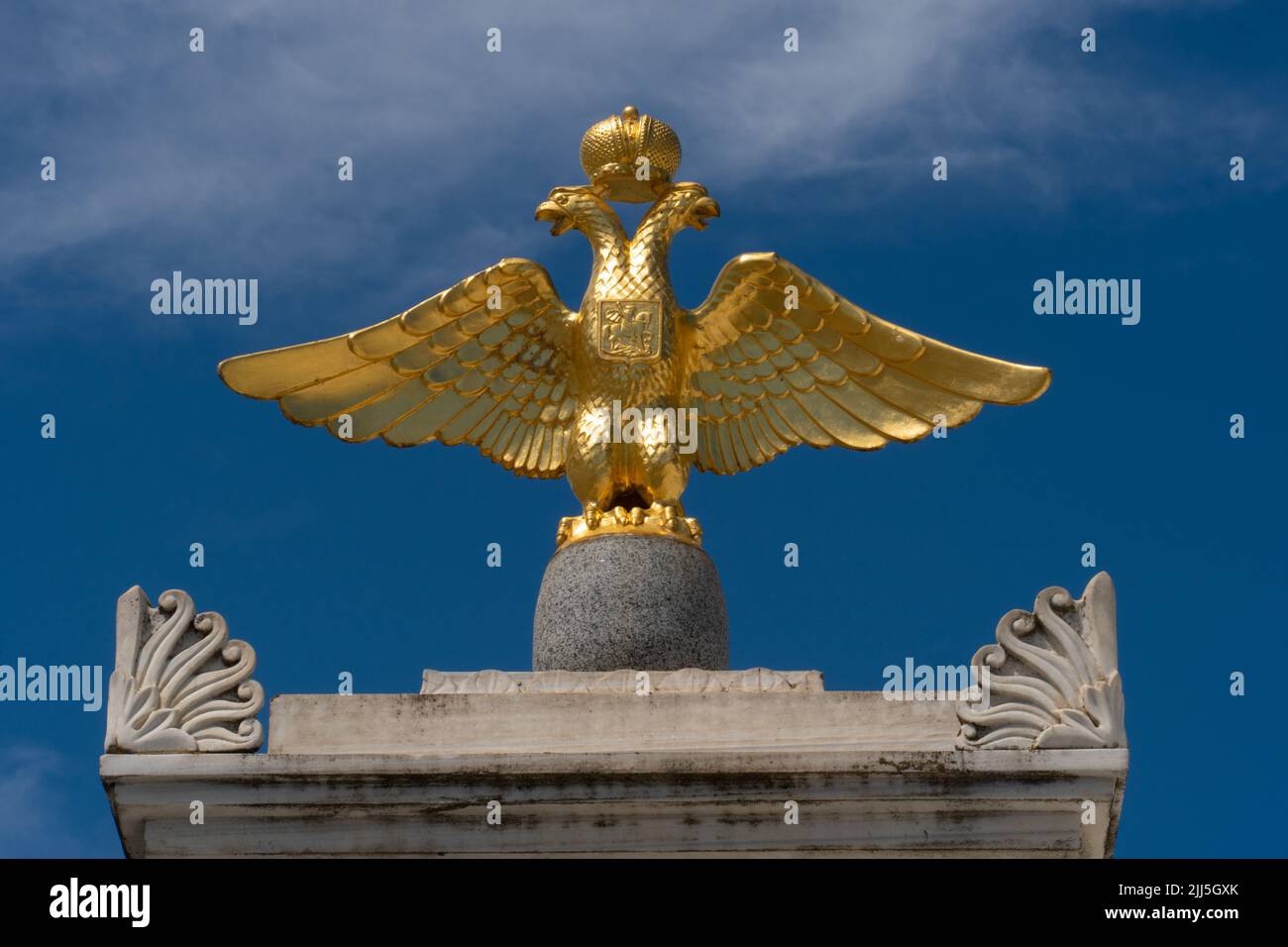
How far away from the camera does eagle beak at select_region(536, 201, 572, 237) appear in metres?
24.0

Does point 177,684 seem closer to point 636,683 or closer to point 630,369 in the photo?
point 636,683

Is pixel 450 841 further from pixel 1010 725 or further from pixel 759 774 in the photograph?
pixel 1010 725

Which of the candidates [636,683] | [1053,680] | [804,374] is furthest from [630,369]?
[1053,680]

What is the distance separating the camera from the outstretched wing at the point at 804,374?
2345cm

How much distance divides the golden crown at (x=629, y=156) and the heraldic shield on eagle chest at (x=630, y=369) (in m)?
0.01

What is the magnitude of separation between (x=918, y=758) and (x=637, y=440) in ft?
14.6

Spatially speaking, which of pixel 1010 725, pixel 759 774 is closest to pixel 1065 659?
pixel 1010 725

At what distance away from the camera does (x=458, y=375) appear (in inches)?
945

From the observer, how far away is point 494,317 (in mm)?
23844

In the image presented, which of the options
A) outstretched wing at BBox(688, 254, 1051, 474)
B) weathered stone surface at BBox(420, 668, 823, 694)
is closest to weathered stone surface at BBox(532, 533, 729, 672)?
weathered stone surface at BBox(420, 668, 823, 694)

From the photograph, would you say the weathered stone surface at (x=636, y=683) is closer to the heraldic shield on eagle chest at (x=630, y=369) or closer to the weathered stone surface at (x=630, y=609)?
the weathered stone surface at (x=630, y=609)

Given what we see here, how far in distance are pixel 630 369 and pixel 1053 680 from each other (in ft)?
15.2

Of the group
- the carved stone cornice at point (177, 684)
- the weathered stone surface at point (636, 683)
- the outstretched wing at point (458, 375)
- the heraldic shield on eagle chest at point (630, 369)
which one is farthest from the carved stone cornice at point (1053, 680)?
the outstretched wing at point (458, 375)
